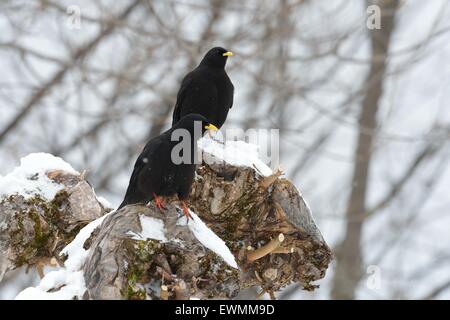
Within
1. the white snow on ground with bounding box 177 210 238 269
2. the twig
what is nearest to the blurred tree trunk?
the twig

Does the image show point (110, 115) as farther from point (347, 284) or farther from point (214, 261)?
point (214, 261)

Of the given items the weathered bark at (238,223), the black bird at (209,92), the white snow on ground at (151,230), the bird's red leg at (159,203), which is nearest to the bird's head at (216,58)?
the black bird at (209,92)

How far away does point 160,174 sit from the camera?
16.6ft

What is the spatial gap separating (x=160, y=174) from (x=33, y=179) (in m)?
1.14

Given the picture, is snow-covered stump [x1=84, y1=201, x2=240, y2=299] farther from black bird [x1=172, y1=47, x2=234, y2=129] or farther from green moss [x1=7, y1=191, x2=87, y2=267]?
black bird [x1=172, y1=47, x2=234, y2=129]

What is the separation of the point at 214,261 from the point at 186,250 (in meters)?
0.20

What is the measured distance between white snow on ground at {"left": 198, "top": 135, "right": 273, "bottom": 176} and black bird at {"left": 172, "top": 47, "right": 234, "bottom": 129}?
1.33 meters

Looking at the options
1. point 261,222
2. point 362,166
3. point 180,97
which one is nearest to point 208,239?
point 261,222

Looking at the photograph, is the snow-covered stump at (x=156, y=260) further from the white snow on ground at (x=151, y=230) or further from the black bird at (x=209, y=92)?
the black bird at (x=209, y=92)

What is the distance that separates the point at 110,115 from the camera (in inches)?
485

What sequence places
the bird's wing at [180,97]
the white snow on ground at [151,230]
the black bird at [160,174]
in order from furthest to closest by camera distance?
1. the bird's wing at [180,97]
2. the black bird at [160,174]
3. the white snow on ground at [151,230]

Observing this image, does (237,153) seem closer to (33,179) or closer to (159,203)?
(159,203)

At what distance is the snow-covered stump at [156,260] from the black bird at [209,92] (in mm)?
2527

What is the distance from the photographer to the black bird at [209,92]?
7.14m
